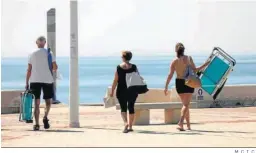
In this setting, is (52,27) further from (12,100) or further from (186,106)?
(186,106)

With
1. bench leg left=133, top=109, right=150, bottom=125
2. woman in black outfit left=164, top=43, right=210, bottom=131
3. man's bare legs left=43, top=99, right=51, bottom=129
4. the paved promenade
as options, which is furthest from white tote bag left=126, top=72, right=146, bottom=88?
bench leg left=133, top=109, right=150, bottom=125

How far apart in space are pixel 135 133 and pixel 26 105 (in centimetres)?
217

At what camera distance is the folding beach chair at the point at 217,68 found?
19469 mm

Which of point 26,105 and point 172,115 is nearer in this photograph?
point 26,105

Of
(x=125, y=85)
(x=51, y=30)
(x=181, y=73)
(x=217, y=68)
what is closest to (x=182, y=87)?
(x=181, y=73)

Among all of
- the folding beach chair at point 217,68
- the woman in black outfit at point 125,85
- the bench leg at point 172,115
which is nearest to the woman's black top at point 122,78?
the woman in black outfit at point 125,85

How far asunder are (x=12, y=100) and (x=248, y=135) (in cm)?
757

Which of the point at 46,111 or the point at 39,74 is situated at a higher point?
the point at 39,74

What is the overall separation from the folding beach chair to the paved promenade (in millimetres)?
2806

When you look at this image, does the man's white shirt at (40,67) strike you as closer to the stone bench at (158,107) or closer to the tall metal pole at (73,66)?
the tall metal pole at (73,66)

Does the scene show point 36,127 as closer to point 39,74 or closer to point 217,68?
point 39,74

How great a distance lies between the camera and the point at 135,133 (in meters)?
12.6

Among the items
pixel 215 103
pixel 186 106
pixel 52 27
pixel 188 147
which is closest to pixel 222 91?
pixel 215 103

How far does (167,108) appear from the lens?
47.4 ft
